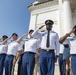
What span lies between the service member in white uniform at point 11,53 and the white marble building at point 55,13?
7865 millimetres

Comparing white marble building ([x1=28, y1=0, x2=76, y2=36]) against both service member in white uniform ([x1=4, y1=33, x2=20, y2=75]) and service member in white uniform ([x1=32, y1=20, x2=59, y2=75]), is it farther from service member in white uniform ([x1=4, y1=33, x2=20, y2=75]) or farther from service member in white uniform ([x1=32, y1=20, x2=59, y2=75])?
service member in white uniform ([x1=32, y1=20, x2=59, y2=75])

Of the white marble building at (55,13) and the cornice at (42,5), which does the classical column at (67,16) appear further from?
the cornice at (42,5)

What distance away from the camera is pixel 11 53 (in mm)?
6031

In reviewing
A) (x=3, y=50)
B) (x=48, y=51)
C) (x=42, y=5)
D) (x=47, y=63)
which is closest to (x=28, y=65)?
(x=47, y=63)

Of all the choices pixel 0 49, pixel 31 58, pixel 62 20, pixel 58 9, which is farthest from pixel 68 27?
pixel 31 58

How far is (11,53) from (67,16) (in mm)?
8748

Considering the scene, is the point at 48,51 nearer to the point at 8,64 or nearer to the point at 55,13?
the point at 8,64

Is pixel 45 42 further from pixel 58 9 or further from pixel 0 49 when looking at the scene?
pixel 58 9

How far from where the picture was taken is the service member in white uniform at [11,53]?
18.9 ft

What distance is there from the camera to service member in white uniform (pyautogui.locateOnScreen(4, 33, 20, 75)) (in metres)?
5.75

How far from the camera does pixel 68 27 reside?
12.8 meters

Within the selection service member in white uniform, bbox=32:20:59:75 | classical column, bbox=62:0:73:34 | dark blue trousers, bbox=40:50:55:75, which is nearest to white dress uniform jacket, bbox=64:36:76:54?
service member in white uniform, bbox=32:20:59:75

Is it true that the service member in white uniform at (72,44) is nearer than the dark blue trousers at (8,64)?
Yes

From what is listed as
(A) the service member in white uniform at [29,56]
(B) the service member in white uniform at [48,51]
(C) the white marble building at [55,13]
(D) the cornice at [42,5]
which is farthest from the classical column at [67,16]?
(B) the service member in white uniform at [48,51]
